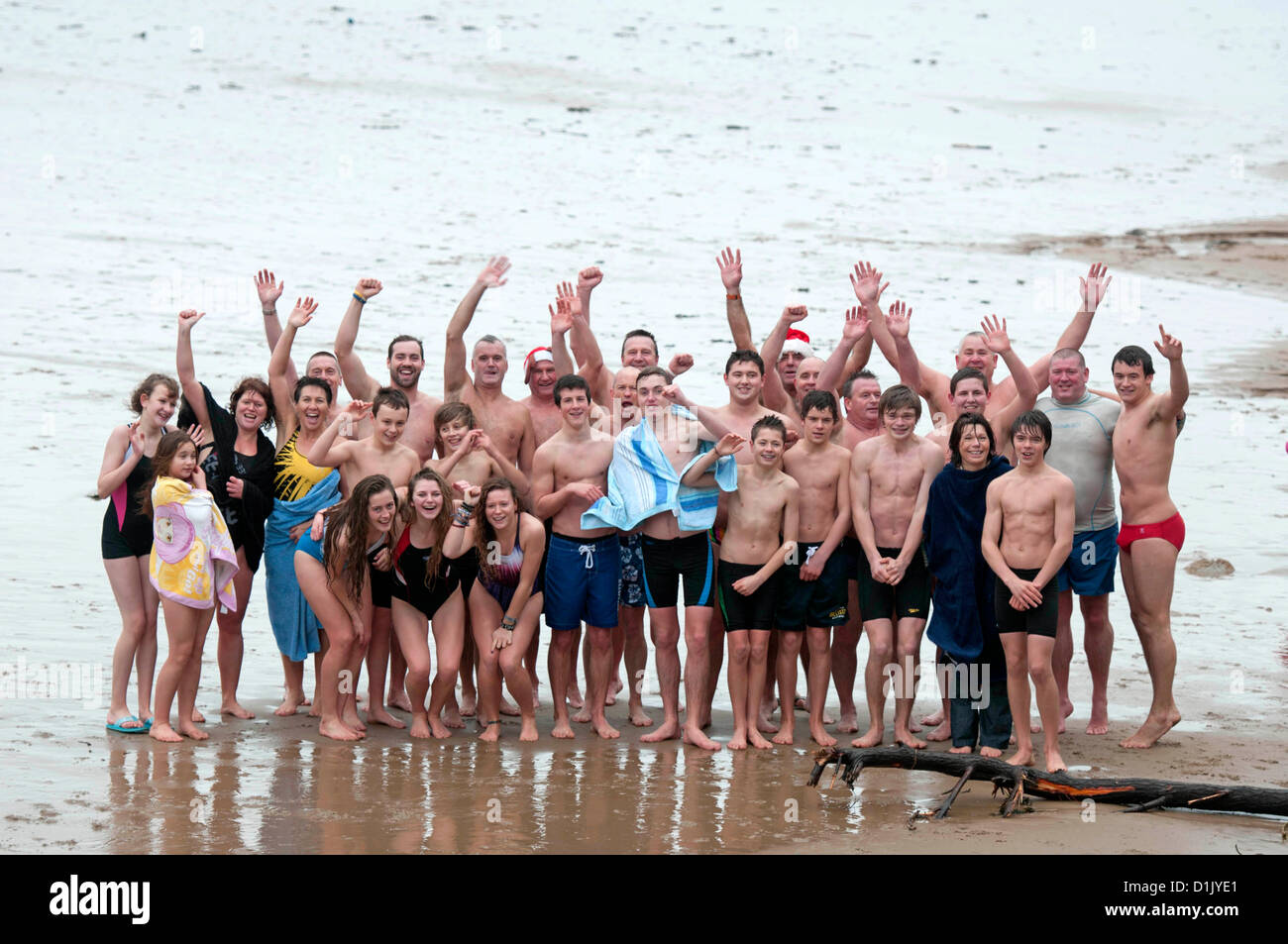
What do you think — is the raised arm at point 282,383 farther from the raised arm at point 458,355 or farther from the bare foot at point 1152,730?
the bare foot at point 1152,730

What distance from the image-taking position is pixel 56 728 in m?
7.06

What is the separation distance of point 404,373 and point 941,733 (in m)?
3.42

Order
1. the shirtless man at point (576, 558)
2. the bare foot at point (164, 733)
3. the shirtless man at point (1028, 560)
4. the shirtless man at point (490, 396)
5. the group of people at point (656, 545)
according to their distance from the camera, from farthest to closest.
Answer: the shirtless man at point (490, 396)
the shirtless man at point (576, 558)
the group of people at point (656, 545)
the bare foot at point (164, 733)
the shirtless man at point (1028, 560)

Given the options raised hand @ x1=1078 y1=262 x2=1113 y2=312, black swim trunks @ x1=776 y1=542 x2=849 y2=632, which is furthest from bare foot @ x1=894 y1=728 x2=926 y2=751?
raised hand @ x1=1078 y1=262 x2=1113 y2=312

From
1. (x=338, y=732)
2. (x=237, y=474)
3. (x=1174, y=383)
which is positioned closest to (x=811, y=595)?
(x=1174, y=383)

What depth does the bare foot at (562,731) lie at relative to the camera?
24.5 ft

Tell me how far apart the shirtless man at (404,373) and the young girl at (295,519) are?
0.44 metres

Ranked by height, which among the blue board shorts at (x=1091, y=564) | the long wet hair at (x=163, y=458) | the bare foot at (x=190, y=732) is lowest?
the bare foot at (x=190, y=732)

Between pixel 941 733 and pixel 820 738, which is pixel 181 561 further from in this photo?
pixel 941 733

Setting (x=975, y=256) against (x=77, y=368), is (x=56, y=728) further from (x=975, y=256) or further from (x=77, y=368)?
(x=975, y=256)

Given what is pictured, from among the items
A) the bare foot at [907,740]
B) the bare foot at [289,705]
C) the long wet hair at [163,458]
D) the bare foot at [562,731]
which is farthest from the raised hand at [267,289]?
the bare foot at [907,740]

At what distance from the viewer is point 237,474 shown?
301 inches

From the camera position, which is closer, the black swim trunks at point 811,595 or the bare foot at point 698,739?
the bare foot at point 698,739
